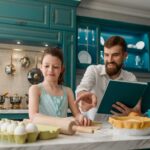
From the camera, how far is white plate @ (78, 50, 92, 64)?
3.50 meters

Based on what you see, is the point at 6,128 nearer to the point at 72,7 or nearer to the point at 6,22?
the point at 6,22

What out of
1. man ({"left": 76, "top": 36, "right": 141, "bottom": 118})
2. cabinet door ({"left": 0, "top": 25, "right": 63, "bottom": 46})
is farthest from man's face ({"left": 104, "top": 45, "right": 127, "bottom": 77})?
cabinet door ({"left": 0, "top": 25, "right": 63, "bottom": 46})

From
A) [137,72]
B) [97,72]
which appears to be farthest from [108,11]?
[97,72]

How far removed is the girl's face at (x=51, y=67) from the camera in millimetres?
1396

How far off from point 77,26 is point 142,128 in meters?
2.68

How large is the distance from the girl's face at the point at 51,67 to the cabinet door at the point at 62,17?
69.2 inches

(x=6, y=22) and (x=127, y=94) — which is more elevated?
(x=6, y=22)

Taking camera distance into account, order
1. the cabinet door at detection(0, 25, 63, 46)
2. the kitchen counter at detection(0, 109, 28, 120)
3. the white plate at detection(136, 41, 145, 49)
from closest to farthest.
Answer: the kitchen counter at detection(0, 109, 28, 120) → the cabinet door at detection(0, 25, 63, 46) → the white plate at detection(136, 41, 145, 49)

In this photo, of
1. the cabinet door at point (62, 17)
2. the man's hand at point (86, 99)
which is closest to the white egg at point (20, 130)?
the man's hand at point (86, 99)

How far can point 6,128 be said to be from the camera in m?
0.77

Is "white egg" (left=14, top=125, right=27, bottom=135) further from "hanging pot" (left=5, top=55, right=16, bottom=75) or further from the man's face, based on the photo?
"hanging pot" (left=5, top=55, right=16, bottom=75)

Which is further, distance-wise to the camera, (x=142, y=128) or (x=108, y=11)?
(x=108, y=11)

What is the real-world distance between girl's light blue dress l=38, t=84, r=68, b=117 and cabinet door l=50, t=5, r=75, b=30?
1.75 metres

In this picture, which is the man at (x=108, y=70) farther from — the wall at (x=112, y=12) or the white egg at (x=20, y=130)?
the wall at (x=112, y=12)
